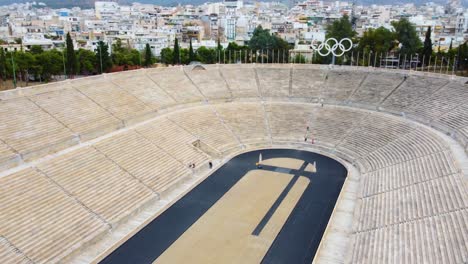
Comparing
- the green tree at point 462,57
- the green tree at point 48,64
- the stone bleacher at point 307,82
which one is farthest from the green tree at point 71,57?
the green tree at point 462,57

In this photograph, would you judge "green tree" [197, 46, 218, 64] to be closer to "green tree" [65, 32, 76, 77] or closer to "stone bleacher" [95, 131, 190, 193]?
"green tree" [65, 32, 76, 77]

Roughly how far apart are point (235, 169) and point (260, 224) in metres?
7.34

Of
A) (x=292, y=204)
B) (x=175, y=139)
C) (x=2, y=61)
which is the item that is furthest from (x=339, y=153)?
(x=2, y=61)

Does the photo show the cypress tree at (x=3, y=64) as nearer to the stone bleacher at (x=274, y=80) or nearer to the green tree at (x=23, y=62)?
the green tree at (x=23, y=62)

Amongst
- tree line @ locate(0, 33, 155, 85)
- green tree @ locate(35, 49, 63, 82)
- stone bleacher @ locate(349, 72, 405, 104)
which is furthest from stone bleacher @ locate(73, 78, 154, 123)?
stone bleacher @ locate(349, 72, 405, 104)

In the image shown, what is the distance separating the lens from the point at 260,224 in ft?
63.9

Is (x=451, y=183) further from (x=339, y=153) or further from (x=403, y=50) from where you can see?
Result: (x=403, y=50)

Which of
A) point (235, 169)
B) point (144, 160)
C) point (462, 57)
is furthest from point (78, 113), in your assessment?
point (462, 57)

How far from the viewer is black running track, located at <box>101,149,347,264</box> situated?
56.2 ft

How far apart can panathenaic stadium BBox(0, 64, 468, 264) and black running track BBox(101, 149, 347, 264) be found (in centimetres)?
9

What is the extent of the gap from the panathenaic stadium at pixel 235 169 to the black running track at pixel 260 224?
9 cm

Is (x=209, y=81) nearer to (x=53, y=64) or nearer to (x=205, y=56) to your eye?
(x=205, y=56)

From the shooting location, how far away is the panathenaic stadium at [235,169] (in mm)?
17188

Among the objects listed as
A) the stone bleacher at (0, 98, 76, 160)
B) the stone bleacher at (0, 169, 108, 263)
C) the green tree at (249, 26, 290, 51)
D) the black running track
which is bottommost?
the black running track
